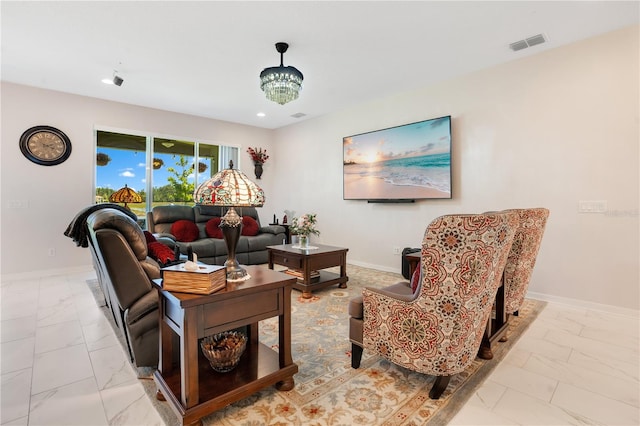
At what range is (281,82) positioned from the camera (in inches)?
122

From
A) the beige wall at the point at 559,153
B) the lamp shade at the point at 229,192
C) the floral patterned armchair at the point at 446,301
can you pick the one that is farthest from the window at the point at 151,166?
the floral patterned armchair at the point at 446,301

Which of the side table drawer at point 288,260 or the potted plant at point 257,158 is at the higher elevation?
the potted plant at point 257,158

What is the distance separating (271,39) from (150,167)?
11.9 feet

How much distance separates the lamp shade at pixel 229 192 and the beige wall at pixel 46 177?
14.4 feet

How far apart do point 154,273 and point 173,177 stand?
4.43 m

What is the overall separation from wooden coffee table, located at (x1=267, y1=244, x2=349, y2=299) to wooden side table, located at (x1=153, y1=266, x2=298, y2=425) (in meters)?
1.59

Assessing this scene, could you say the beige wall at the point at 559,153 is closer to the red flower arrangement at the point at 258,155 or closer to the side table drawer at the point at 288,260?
the side table drawer at the point at 288,260

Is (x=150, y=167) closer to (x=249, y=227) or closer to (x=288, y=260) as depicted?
(x=249, y=227)

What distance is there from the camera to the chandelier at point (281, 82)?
3092 millimetres

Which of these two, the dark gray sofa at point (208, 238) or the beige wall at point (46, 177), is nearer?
the beige wall at point (46, 177)

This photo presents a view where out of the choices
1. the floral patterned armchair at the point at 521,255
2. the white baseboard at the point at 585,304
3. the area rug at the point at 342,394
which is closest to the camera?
the area rug at the point at 342,394

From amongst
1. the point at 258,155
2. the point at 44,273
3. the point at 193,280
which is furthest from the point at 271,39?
the point at 44,273

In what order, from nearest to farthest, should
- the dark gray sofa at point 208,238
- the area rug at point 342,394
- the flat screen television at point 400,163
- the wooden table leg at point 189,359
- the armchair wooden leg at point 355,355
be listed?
1. the wooden table leg at point 189,359
2. the area rug at point 342,394
3. the armchair wooden leg at point 355,355
4. the flat screen television at point 400,163
5. the dark gray sofa at point 208,238

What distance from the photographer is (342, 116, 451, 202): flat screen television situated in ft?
13.8
